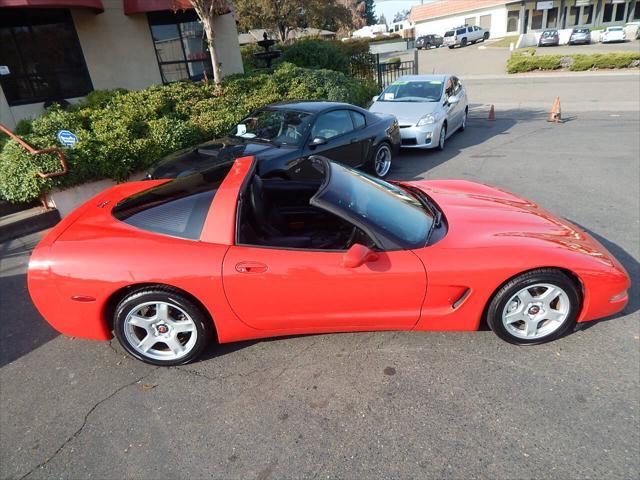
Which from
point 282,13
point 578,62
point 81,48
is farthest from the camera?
point 282,13

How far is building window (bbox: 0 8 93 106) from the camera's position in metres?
9.10

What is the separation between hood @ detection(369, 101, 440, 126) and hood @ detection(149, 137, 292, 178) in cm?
375

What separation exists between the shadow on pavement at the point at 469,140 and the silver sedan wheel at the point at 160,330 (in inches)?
198

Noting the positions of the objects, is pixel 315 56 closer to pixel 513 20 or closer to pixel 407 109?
pixel 407 109

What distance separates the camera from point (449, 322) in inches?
109

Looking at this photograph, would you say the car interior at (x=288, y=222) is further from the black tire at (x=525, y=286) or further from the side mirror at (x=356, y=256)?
the black tire at (x=525, y=286)

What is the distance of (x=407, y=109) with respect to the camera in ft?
27.8

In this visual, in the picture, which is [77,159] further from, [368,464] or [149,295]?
[368,464]

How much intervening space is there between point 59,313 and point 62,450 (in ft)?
2.82

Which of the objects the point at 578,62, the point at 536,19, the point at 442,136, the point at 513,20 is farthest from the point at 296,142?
the point at 536,19

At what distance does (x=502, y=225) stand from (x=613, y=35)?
42.7 metres

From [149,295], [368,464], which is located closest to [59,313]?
[149,295]

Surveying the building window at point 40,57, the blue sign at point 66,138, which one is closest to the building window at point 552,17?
the building window at point 40,57

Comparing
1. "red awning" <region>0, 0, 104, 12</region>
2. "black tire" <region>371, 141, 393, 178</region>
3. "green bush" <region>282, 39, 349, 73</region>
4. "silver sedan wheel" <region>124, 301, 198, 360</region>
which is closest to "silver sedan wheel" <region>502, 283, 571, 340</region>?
"silver sedan wheel" <region>124, 301, 198, 360</region>
